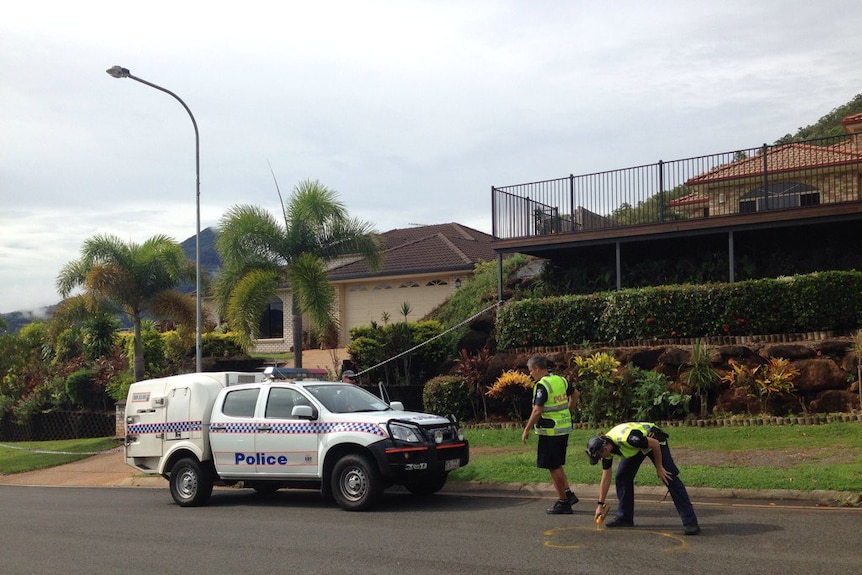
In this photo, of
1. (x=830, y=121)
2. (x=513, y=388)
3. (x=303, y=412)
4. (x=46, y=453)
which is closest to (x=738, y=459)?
(x=303, y=412)

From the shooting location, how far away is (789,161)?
2236 centimetres

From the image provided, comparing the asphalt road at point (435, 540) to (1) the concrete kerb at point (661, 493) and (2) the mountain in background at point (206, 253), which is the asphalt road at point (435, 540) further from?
(2) the mountain in background at point (206, 253)

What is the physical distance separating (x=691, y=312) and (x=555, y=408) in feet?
29.4

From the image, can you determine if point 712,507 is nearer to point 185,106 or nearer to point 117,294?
point 185,106

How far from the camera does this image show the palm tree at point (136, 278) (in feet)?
83.0

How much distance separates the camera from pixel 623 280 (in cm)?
2327

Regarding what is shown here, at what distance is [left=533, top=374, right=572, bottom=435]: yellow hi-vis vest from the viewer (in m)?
10.9

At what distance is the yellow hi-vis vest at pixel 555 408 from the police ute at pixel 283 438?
1909mm

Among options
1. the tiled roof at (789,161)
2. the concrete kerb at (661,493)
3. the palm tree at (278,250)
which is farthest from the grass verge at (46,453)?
the tiled roof at (789,161)

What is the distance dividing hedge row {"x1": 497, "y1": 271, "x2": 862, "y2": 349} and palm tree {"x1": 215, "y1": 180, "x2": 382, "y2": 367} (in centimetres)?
432

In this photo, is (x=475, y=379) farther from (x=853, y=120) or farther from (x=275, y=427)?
(x=853, y=120)

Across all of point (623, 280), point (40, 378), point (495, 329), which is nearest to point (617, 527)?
point (495, 329)

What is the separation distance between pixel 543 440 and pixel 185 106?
14.0 m

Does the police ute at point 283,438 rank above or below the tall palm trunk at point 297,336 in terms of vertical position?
below
